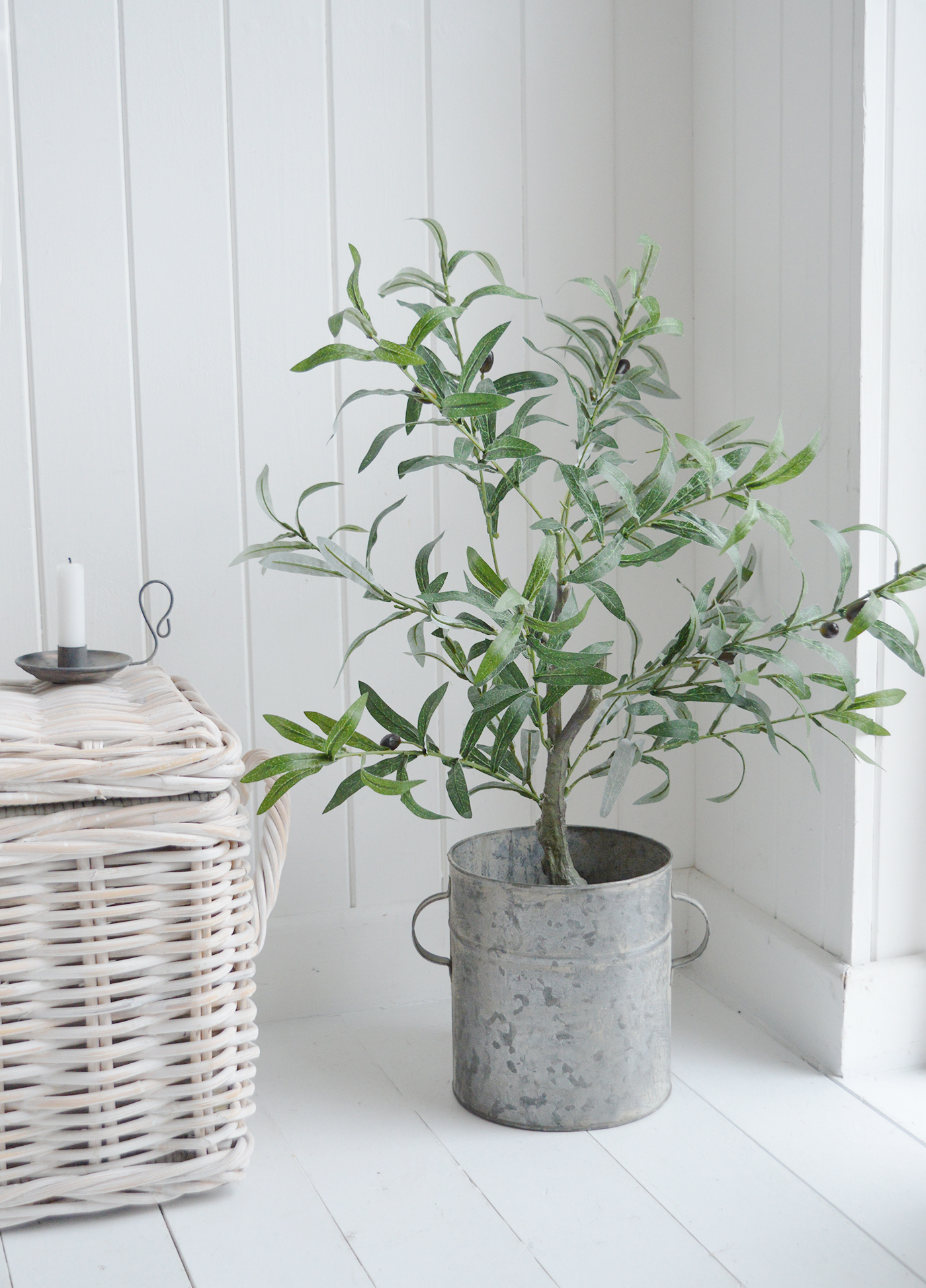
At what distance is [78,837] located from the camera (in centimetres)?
96

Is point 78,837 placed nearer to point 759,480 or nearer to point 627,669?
point 759,480

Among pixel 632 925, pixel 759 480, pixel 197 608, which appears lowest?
pixel 632 925

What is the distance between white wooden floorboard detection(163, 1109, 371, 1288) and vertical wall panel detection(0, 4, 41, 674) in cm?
59

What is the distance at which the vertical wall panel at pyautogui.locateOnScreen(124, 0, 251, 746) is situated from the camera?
4.22 ft

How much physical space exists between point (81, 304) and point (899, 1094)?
1.18 meters

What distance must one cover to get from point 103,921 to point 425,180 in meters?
0.90

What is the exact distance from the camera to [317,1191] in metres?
1.07

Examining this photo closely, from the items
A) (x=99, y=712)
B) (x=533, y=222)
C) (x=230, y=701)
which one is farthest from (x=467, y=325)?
(x=99, y=712)

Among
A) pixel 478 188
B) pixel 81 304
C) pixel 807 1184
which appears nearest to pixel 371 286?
pixel 478 188

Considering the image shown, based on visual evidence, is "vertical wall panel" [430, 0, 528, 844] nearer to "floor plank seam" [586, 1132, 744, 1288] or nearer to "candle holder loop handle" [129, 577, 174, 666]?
"candle holder loop handle" [129, 577, 174, 666]

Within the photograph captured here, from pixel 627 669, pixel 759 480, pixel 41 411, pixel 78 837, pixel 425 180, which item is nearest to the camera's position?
pixel 78 837

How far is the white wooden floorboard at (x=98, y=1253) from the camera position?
951 mm

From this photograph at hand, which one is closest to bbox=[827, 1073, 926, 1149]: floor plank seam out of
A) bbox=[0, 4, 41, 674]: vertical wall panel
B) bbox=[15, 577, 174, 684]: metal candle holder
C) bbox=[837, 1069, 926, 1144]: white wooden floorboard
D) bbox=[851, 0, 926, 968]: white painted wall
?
bbox=[837, 1069, 926, 1144]: white wooden floorboard

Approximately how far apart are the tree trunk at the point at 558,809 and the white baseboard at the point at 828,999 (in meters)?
0.30
